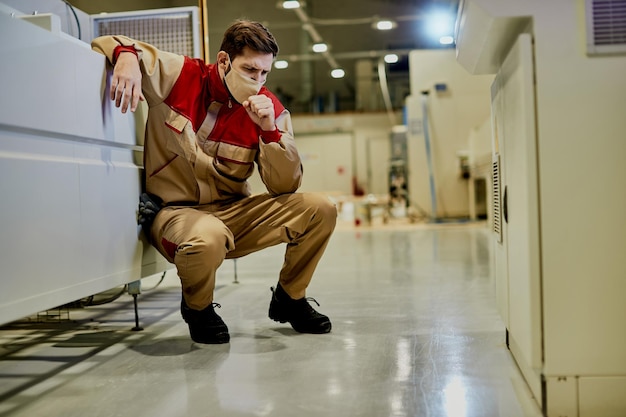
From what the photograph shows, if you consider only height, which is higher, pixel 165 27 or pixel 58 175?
pixel 165 27

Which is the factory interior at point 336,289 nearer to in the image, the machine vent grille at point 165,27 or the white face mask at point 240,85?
the machine vent grille at point 165,27

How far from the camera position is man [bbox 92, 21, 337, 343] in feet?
5.81

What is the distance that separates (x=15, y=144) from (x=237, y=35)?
0.79 meters

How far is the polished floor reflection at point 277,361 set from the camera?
1234 millimetres

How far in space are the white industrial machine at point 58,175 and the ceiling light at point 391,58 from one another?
1355 cm

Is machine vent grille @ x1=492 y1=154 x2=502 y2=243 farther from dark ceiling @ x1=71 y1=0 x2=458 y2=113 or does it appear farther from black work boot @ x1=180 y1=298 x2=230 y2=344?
dark ceiling @ x1=71 y1=0 x2=458 y2=113

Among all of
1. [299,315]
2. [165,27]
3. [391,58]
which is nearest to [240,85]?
[299,315]

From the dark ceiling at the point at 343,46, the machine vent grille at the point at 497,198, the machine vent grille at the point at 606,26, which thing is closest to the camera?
the machine vent grille at the point at 606,26

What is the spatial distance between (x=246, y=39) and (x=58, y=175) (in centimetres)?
70

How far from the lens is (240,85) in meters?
1.83

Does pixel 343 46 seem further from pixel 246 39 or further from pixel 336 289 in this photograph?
pixel 246 39

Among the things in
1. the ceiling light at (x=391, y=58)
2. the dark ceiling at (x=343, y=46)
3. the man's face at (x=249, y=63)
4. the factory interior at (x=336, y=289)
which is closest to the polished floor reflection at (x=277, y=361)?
the factory interior at (x=336, y=289)

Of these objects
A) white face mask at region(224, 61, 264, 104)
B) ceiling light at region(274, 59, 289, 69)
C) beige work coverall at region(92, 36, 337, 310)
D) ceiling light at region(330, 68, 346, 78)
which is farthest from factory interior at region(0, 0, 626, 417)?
ceiling light at region(330, 68, 346, 78)

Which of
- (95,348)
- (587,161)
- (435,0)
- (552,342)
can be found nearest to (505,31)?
(587,161)
